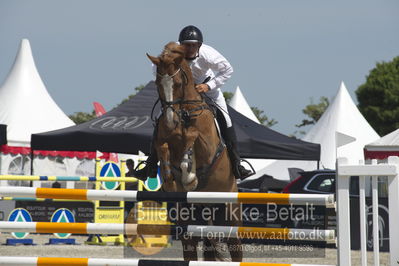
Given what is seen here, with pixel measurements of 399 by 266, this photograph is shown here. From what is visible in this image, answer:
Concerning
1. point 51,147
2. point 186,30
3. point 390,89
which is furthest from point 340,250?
point 390,89

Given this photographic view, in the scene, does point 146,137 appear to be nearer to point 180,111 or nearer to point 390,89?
point 180,111

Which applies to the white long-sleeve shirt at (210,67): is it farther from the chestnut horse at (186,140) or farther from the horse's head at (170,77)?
the horse's head at (170,77)

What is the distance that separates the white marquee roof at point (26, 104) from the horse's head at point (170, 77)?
22.1 metres

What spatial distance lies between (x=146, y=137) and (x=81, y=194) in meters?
8.21

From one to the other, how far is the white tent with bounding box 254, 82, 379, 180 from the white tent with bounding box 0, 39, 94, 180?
767 cm

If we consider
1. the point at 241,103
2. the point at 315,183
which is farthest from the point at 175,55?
the point at 241,103

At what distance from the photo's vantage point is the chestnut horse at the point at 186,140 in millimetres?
5738

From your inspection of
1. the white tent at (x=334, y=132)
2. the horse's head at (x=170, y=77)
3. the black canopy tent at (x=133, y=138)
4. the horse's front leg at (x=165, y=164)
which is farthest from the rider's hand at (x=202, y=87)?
the white tent at (x=334, y=132)

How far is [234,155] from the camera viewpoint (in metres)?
6.49

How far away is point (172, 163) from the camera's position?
5832 millimetres

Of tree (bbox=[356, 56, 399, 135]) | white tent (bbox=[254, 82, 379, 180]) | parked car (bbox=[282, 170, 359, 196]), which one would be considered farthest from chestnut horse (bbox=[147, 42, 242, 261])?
tree (bbox=[356, 56, 399, 135])

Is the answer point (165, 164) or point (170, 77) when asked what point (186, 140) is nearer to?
point (165, 164)

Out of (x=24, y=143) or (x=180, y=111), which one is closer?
(x=180, y=111)

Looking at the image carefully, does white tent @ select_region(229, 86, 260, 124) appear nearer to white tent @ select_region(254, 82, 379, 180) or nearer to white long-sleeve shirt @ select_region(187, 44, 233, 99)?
white tent @ select_region(254, 82, 379, 180)
